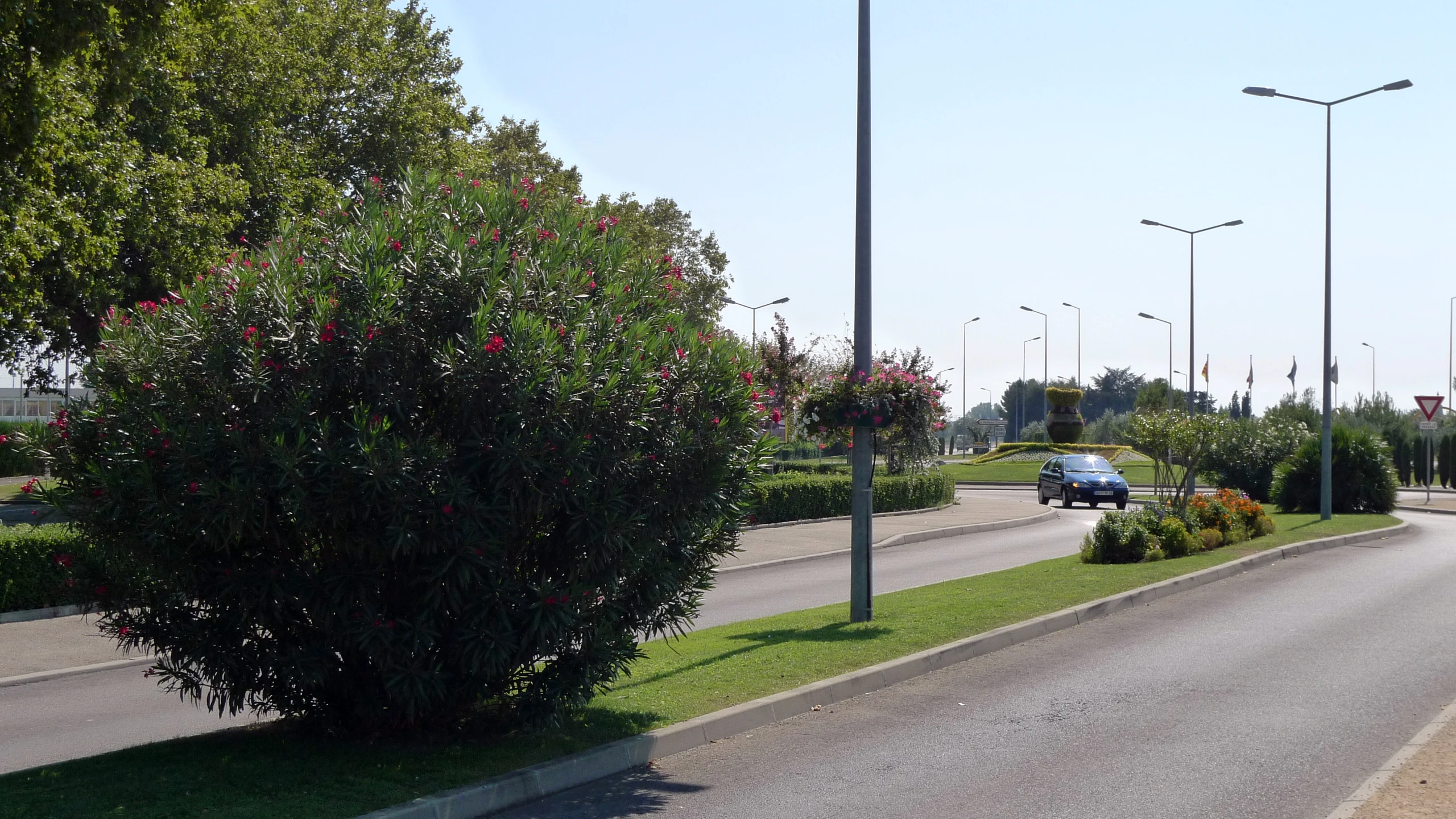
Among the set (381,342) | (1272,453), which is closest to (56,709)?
(381,342)

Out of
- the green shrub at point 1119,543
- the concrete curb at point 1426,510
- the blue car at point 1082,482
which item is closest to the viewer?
the green shrub at point 1119,543

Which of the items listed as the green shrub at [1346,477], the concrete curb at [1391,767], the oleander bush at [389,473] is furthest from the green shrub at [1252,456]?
the oleander bush at [389,473]

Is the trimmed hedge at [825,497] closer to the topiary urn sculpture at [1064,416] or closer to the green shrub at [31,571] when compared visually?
the green shrub at [31,571]

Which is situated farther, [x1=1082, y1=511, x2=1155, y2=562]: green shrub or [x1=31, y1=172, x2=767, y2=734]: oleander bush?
[x1=1082, y1=511, x2=1155, y2=562]: green shrub

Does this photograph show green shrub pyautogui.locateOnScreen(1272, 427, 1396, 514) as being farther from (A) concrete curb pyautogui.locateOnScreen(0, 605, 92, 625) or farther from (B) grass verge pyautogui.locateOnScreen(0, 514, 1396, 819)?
(A) concrete curb pyautogui.locateOnScreen(0, 605, 92, 625)

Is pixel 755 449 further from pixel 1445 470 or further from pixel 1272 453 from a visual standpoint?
pixel 1445 470

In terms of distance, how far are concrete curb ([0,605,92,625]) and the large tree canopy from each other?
4180 millimetres

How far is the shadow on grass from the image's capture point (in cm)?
989

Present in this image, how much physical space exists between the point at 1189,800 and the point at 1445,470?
57.4 m

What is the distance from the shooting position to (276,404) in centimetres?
641

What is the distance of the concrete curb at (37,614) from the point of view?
13555 mm

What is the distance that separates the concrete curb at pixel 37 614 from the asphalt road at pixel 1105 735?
9558mm

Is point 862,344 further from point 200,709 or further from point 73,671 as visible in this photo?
point 73,671

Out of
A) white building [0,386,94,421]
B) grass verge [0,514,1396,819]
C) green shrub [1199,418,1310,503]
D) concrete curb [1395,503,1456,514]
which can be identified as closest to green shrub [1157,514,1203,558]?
grass verge [0,514,1396,819]
